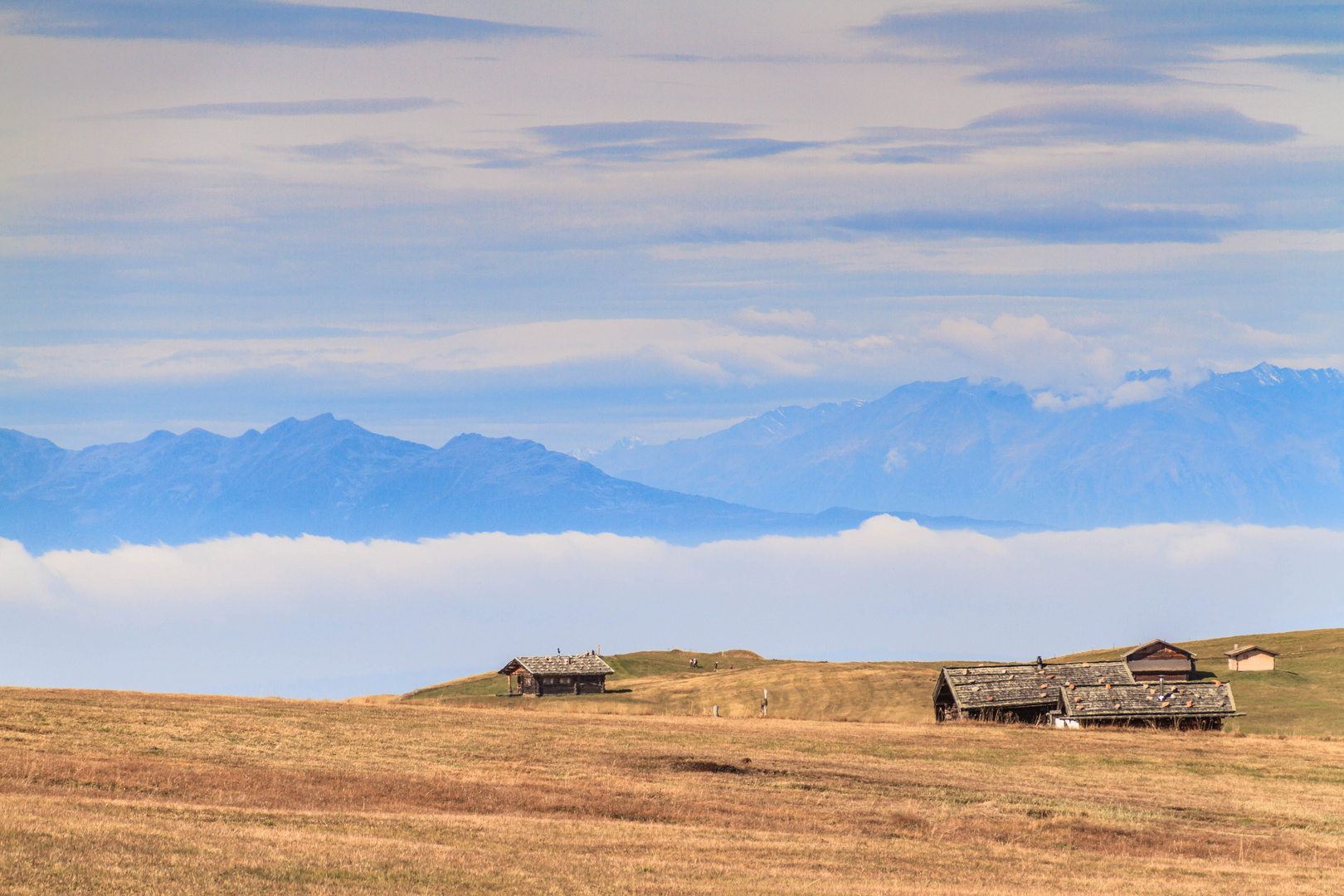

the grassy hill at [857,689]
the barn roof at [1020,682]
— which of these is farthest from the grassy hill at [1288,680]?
the barn roof at [1020,682]

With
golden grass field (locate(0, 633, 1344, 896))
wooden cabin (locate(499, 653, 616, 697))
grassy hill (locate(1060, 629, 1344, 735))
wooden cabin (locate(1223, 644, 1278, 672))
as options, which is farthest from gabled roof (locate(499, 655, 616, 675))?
golden grass field (locate(0, 633, 1344, 896))

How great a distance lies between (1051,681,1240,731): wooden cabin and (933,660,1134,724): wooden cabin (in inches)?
59.2

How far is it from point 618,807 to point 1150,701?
5140 cm

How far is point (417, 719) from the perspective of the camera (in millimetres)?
65125

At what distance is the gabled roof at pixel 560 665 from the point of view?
131 m

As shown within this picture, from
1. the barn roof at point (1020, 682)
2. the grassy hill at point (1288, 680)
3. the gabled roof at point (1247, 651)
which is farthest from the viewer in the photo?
the gabled roof at point (1247, 651)

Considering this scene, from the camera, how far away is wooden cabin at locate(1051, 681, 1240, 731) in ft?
257

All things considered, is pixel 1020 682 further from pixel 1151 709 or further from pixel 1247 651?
pixel 1247 651

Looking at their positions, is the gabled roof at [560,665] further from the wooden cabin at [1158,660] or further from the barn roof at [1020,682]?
the barn roof at [1020,682]

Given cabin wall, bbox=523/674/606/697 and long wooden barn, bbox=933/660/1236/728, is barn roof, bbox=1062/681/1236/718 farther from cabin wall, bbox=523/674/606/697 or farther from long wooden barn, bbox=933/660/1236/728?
cabin wall, bbox=523/674/606/697

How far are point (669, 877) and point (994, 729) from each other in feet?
159

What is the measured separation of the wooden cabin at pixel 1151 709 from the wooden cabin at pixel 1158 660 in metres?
41.1

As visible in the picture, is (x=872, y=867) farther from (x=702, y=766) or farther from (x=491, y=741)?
(x=491, y=741)

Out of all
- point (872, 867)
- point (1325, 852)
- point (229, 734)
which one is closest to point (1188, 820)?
point (1325, 852)
